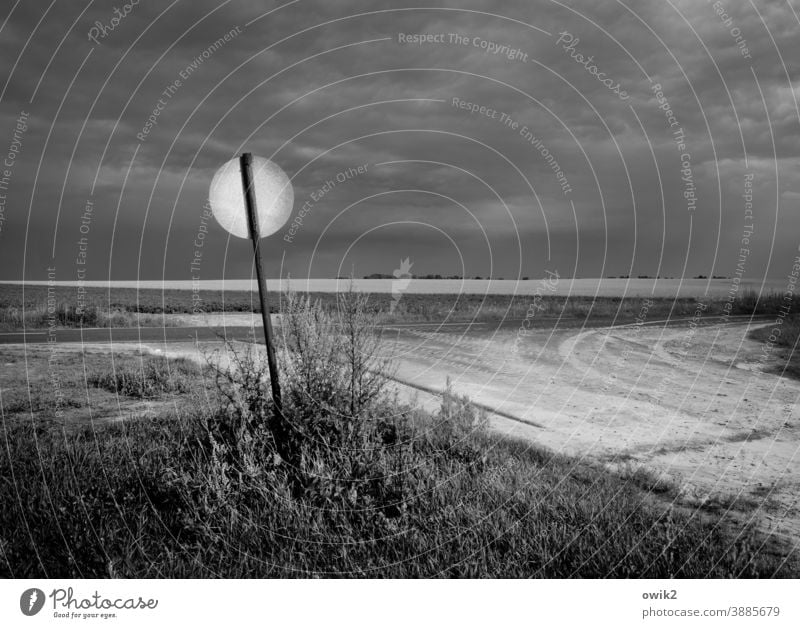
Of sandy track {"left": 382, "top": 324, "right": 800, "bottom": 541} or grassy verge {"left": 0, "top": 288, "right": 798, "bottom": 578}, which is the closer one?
grassy verge {"left": 0, "top": 288, "right": 798, "bottom": 578}

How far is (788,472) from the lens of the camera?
249 inches

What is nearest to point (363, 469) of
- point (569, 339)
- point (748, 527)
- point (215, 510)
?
point (215, 510)

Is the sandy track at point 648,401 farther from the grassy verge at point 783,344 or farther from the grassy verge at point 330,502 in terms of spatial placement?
the grassy verge at point 330,502

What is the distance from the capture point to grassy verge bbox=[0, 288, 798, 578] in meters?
4.28

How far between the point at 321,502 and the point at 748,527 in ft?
12.0
